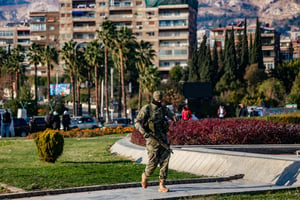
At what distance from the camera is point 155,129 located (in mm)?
13547

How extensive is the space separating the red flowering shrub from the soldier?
9.77m

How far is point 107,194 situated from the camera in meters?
13.4

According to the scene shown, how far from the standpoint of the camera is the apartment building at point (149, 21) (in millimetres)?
151000

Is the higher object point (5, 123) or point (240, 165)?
point (240, 165)

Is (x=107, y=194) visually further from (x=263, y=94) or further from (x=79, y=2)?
(x=79, y=2)

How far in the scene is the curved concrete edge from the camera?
14594 mm

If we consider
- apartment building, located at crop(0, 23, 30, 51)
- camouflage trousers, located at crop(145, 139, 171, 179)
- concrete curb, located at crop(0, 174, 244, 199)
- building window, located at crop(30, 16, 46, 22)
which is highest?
building window, located at crop(30, 16, 46, 22)

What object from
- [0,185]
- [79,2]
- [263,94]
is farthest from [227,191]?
[79,2]

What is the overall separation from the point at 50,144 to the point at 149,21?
136158mm

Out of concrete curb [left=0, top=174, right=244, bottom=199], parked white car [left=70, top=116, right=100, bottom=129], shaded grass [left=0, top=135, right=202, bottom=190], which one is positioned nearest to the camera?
concrete curb [left=0, top=174, right=244, bottom=199]

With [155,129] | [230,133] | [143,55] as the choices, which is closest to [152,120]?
[155,129]

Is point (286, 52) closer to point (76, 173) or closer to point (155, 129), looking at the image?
point (76, 173)

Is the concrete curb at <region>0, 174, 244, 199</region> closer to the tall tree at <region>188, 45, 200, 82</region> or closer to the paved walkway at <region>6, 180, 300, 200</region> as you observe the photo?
the paved walkway at <region>6, 180, 300, 200</region>

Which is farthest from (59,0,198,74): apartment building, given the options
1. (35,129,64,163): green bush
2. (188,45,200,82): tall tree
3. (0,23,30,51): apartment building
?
(35,129,64,163): green bush
